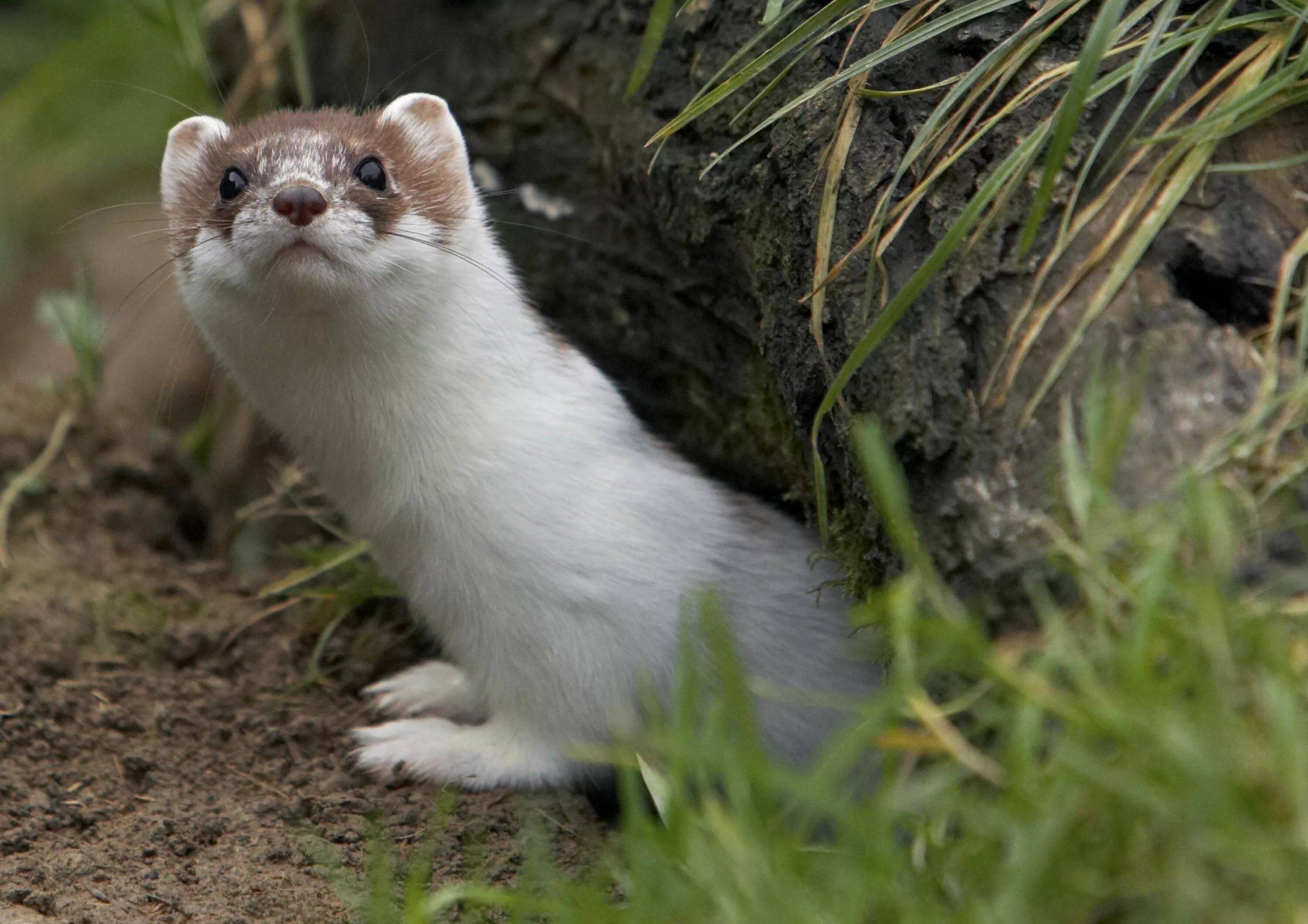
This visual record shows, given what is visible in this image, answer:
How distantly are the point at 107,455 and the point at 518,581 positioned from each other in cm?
247

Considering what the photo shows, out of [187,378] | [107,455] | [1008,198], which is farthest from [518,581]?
[187,378]

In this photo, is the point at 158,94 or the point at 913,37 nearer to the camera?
the point at 913,37

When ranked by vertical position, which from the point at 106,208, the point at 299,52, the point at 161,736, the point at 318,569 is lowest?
the point at 161,736

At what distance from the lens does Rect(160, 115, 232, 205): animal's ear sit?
12.8 ft

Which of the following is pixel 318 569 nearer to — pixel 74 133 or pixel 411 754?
pixel 411 754

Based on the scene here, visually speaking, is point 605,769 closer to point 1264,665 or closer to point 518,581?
point 518,581

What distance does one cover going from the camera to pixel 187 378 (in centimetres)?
640

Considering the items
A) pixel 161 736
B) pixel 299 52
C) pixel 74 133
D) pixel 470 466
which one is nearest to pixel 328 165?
pixel 470 466

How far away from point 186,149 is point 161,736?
67.8 inches

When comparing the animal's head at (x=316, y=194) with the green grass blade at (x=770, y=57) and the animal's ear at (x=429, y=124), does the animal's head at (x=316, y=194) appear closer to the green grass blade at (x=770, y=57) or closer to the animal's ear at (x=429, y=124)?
the animal's ear at (x=429, y=124)

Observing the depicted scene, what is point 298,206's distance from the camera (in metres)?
3.24

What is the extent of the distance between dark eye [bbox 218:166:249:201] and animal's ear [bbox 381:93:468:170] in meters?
0.52

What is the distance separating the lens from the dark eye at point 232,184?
3568 millimetres

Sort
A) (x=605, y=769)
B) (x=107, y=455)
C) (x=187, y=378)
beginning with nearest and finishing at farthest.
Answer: (x=605, y=769)
(x=107, y=455)
(x=187, y=378)
